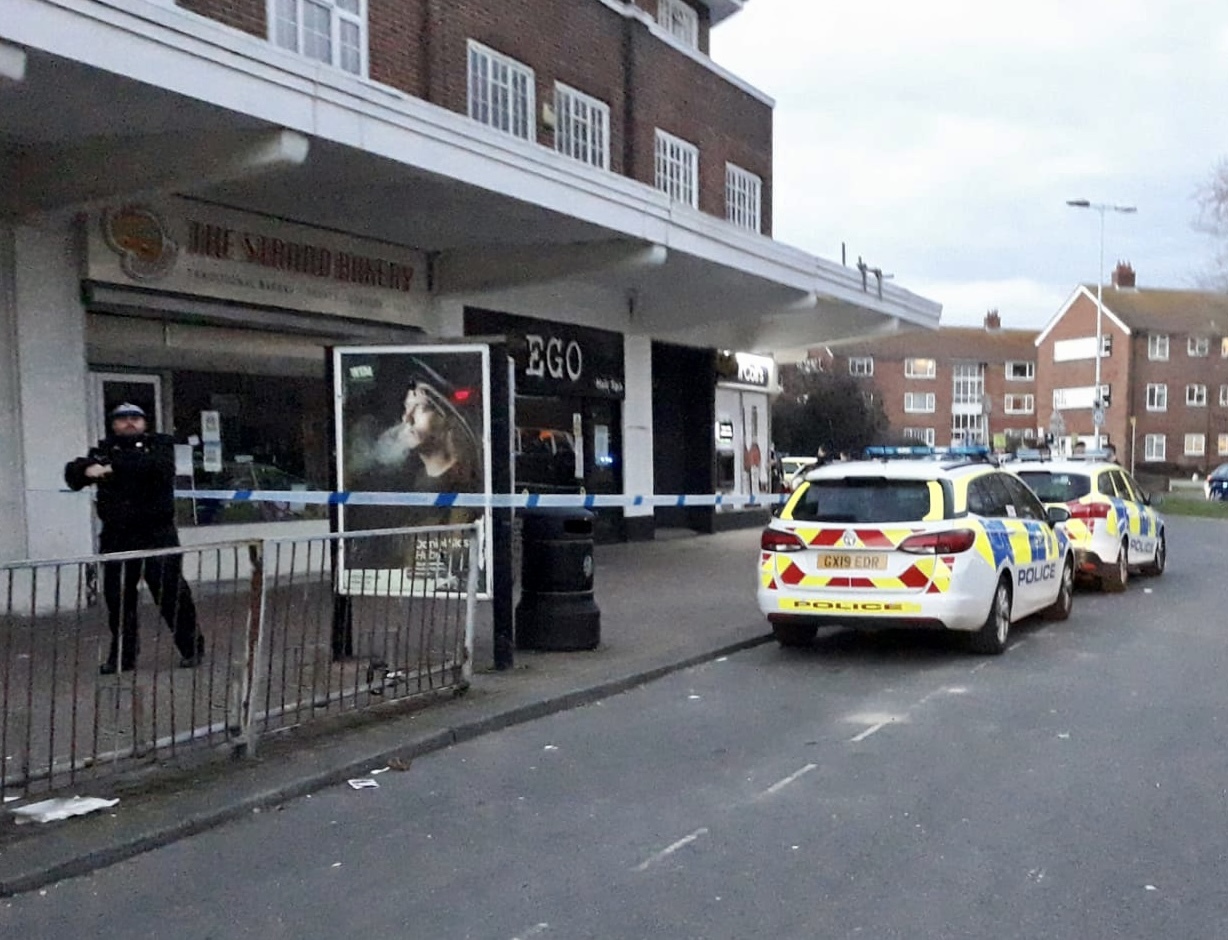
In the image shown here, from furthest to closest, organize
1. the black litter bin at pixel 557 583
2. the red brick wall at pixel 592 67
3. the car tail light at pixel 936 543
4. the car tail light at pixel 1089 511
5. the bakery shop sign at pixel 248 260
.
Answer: the red brick wall at pixel 592 67 < the car tail light at pixel 1089 511 < the bakery shop sign at pixel 248 260 < the black litter bin at pixel 557 583 < the car tail light at pixel 936 543

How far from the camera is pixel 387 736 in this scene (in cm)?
695

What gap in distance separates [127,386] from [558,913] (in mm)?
9315

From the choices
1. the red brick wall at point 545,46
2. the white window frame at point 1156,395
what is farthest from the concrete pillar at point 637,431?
the white window frame at point 1156,395

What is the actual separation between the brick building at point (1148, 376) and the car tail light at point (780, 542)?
211 feet

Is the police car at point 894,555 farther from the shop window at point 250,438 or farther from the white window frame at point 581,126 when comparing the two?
the white window frame at point 581,126

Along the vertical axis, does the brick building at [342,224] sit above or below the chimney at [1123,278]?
below

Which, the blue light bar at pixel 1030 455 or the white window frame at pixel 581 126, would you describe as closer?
the blue light bar at pixel 1030 455

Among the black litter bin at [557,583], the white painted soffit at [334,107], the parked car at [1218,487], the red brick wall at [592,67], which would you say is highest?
the red brick wall at [592,67]

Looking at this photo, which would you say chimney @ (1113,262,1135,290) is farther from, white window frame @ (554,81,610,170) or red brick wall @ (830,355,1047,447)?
white window frame @ (554,81,610,170)

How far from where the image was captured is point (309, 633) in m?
7.11

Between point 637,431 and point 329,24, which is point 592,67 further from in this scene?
point 637,431

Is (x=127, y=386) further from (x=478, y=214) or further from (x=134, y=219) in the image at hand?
(x=478, y=214)

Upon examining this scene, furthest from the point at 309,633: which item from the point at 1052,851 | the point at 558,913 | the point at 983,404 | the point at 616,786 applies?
the point at 983,404

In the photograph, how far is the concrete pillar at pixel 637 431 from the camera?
65.6ft
